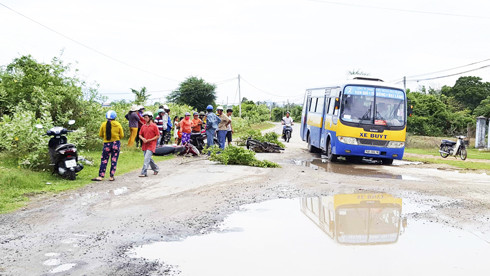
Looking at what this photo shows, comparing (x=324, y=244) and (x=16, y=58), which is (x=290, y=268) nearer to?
(x=324, y=244)

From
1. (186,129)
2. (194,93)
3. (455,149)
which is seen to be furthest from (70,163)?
(194,93)

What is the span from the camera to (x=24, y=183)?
369 inches

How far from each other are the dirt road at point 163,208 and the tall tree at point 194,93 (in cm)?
4464

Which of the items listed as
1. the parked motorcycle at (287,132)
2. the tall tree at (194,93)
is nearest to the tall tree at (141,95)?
the parked motorcycle at (287,132)

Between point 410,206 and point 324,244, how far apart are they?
9.98ft

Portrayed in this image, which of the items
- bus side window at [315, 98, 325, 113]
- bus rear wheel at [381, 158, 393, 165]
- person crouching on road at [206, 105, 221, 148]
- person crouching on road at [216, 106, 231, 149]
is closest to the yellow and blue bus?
bus rear wheel at [381, 158, 393, 165]

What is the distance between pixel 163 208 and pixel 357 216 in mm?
3067

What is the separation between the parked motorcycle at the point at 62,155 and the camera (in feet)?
34.0

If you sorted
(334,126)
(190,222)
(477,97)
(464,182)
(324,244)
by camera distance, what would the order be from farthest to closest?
(477,97)
(334,126)
(464,182)
(190,222)
(324,244)

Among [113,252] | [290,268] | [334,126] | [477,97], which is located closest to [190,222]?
[113,252]

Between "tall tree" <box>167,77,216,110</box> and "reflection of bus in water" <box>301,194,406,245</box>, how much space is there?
49325mm

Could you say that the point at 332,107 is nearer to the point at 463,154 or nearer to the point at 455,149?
the point at 463,154

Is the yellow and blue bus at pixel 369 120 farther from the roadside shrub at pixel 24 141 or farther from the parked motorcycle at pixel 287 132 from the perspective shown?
the parked motorcycle at pixel 287 132

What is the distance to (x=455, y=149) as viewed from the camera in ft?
68.5
